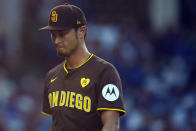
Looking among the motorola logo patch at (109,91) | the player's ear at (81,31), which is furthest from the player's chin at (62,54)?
the motorola logo patch at (109,91)

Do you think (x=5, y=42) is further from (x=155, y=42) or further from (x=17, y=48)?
(x=155, y=42)

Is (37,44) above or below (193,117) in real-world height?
above

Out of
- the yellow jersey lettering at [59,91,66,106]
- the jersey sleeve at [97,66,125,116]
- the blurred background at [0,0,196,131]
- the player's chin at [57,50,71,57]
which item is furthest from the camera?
the blurred background at [0,0,196,131]

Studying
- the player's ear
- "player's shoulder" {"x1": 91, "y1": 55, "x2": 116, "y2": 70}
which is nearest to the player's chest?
"player's shoulder" {"x1": 91, "y1": 55, "x2": 116, "y2": 70}

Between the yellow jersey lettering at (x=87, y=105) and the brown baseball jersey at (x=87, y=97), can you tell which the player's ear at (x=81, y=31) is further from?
the yellow jersey lettering at (x=87, y=105)

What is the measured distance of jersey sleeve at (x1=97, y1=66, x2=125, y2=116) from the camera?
4582 mm

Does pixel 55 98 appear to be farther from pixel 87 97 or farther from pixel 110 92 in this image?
pixel 110 92

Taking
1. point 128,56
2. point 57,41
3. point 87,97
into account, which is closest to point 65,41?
point 57,41

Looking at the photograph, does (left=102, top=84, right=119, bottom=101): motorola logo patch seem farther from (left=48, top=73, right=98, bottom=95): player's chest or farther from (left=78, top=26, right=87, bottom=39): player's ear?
(left=78, top=26, right=87, bottom=39): player's ear

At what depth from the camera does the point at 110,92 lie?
181 inches

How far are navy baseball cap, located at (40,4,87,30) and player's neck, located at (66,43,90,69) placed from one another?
0.22 meters

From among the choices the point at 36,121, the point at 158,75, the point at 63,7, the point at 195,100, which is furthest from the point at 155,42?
the point at 63,7

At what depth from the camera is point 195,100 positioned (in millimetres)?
10445

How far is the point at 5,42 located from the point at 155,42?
130 inches
